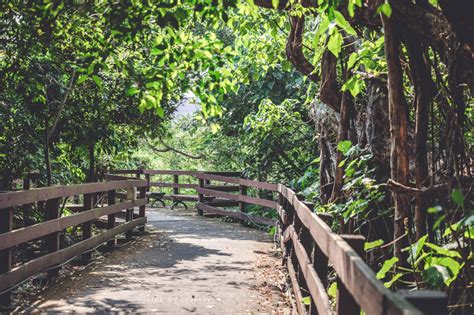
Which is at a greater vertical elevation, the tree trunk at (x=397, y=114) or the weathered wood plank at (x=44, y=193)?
the tree trunk at (x=397, y=114)

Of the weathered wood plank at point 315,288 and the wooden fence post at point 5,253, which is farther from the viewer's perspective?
the wooden fence post at point 5,253

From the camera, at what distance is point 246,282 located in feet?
22.9

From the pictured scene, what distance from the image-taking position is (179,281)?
22.9 feet

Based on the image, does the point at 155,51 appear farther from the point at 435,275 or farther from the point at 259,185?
the point at 259,185

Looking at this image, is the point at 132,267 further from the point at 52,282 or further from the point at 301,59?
the point at 301,59

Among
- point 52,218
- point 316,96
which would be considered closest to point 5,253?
point 52,218

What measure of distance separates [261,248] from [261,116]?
3.39 metres

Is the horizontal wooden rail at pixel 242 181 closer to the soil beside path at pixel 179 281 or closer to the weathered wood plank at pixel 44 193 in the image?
the soil beside path at pixel 179 281

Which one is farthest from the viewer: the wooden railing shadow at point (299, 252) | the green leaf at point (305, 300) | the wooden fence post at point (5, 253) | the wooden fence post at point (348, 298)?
the wooden fence post at point (5, 253)

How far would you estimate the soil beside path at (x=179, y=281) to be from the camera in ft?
18.6

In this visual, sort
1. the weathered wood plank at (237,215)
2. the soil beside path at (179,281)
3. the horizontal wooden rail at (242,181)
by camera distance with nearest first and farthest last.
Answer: the soil beside path at (179,281), the horizontal wooden rail at (242,181), the weathered wood plank at (237,215)

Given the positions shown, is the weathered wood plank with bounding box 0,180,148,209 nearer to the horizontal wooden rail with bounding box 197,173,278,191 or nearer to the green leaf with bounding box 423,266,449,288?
the horizontal wooden rail with bounding box 197,173,278,191

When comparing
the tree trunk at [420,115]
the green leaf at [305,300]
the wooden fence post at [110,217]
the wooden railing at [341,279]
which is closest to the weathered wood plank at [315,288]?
the wooden railing at [341,279]

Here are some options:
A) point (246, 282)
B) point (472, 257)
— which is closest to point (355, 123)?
point (246, 282)
